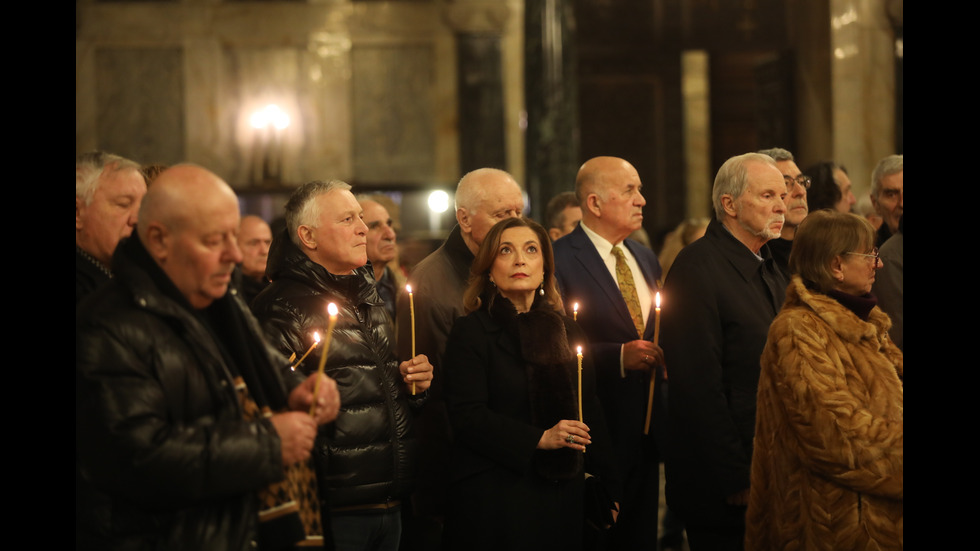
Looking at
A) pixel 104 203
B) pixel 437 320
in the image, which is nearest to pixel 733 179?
pixel 437 320

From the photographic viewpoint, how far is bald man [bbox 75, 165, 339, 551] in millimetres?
2543

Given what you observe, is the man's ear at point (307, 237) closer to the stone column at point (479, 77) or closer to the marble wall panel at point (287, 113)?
the stone column at point (479, 77)

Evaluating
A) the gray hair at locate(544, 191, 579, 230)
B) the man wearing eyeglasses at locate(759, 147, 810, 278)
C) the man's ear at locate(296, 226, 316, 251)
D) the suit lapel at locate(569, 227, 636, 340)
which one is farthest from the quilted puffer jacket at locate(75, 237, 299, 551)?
the gray hair at locate(544, 191, 579, 230)

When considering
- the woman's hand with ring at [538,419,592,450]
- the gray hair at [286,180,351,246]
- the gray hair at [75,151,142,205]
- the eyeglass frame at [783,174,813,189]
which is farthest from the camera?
the eyeglass frame at [783,174,813,189]

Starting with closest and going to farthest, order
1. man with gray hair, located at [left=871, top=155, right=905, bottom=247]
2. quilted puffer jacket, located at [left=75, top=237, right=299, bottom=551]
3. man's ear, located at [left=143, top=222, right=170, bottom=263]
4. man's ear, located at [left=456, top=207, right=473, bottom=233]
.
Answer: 1. quilted puffer jacket, located at [left=75, top=237, right=299, bottom=551]
2. man's ear, located at [left=143, top=222, right=170, bottom=263]
3. man's ear, located at [left=456, top=207, right=473, bottom=233]
4. man with gray hair, located at [left=871, top=155, right=905, bottom=247]

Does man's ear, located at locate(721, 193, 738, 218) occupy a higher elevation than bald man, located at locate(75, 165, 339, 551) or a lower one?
higher

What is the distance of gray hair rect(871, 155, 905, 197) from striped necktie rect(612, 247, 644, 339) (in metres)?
1.58

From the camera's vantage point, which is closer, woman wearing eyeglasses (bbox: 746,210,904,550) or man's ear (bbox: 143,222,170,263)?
man's ear (bbox: 143,222,170,263)

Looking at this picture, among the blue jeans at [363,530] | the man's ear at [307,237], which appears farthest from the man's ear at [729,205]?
the blue jeans at [363,530]

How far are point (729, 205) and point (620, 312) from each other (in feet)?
2.36

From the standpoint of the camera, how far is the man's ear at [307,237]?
13.2 ft

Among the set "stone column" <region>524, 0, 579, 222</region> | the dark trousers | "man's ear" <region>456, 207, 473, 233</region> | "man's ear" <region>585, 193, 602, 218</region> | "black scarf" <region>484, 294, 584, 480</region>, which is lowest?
the dark trousers

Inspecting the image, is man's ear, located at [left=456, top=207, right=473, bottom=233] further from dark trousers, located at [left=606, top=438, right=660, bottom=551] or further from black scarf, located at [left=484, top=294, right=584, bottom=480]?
dark trousers, located at [left=606, top=438, right=660, bottom=551]
